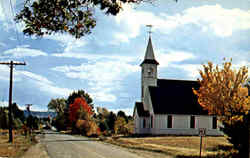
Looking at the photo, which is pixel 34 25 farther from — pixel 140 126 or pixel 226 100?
pixel 140 126

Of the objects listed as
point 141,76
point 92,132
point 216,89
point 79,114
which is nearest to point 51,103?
point 79,114

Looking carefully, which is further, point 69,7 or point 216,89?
point 216,89

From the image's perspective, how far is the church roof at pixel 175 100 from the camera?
164 ft

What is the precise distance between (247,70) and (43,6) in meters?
23.5

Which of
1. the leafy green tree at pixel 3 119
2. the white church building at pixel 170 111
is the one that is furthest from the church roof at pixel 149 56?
the leafy green tree at pixel 3 119

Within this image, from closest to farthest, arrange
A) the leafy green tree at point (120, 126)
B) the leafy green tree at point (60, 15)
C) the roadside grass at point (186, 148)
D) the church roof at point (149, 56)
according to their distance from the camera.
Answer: the leafy green tree at point (60, 15)
the roadside grass at point (186, 148)
the church roof at point (149, 56)
the leafy green tree at point (120, 126)

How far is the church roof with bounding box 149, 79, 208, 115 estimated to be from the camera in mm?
50125

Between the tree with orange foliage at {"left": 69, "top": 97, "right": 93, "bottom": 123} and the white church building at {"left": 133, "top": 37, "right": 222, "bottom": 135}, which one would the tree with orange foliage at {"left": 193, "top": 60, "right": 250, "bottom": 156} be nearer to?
the white church building at {"left": 133, "top": 37, "right": 222, "bottom": 135}

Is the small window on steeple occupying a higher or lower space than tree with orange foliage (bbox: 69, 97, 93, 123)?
higher

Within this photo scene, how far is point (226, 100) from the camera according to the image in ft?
93.9

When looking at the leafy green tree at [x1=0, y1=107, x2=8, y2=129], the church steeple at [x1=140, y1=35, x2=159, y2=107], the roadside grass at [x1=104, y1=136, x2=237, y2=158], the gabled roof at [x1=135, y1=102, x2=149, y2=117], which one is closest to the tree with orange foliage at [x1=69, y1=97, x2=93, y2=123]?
the gabled roof at [x1=135, y1=102, x2=149, y2=117]

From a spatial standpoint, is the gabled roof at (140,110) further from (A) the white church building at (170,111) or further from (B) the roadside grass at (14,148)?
(B) the roadside grass at (14,148)

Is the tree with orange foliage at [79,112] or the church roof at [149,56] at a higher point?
the church roof at [149,56]

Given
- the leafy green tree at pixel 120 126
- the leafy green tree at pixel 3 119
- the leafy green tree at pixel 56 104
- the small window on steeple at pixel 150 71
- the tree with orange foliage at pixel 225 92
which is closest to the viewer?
the tree with orange foliage at pixel 225 92
